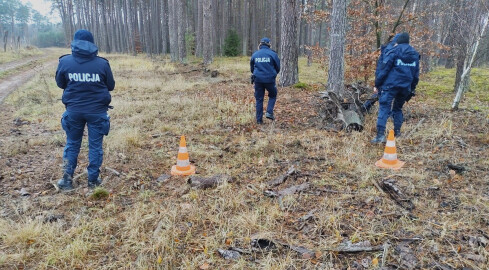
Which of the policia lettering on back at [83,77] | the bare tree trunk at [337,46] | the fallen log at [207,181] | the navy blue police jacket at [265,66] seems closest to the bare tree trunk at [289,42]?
the bare tree trunk at [337,46]

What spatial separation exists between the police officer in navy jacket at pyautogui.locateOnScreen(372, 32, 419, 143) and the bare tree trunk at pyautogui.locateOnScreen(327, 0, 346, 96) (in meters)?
2.15

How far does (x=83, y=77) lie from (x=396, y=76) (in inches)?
209

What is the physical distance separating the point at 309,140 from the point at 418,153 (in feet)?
6.22

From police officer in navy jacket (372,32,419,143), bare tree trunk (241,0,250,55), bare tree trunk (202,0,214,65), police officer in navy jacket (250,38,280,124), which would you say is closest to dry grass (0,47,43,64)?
bare tree trunk (202,0,214,65)

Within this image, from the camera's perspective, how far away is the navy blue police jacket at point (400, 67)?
229 inches

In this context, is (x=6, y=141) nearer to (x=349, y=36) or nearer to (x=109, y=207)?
(x=109, y=207)

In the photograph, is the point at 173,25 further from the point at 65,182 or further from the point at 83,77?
the point at 65,182

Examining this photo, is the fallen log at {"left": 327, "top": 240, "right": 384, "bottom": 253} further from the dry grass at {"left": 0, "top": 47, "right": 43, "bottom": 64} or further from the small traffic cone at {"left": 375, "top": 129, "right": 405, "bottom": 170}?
the dry grass at {"left": 0, "top": 47, "right": 43, "bottom": 64}

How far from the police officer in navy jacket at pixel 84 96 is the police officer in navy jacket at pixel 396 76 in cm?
481

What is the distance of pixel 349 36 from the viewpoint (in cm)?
1101

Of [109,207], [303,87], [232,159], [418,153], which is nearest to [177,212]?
[109,207]

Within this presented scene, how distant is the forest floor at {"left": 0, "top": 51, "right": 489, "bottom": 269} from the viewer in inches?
120

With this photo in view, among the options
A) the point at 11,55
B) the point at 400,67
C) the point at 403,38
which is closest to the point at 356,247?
the point at 400,67

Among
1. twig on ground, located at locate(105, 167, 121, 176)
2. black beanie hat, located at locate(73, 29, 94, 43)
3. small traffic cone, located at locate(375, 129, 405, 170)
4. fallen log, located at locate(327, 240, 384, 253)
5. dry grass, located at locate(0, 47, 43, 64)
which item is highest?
dry grass, located at locate(0, 47, 43, 64)
